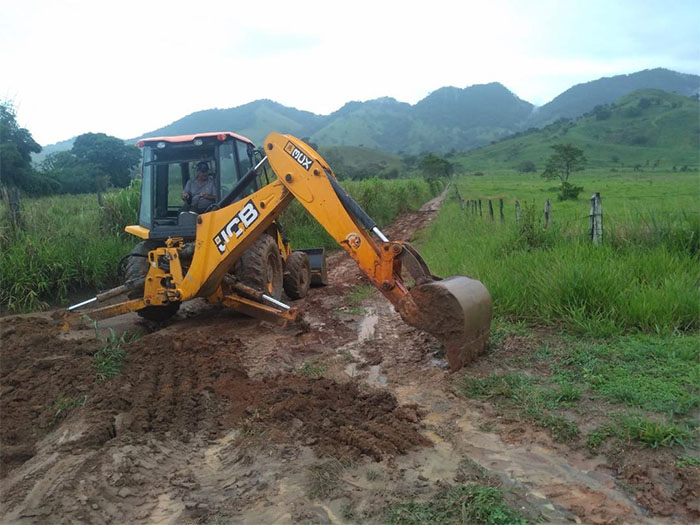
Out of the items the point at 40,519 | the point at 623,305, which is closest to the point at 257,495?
the point at 40,519

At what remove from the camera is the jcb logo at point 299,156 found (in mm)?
5320

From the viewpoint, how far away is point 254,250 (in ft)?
20.8

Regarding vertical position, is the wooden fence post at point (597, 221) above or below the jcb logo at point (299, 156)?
below

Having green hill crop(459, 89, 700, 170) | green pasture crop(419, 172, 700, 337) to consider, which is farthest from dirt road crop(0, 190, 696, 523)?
green hill crop(459, 89, 700, 170)

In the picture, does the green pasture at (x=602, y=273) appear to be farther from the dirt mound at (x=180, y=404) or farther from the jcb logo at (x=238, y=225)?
the jcb logo at (x=238, y=225)

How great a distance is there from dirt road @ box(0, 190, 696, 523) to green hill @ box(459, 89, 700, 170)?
59902mm

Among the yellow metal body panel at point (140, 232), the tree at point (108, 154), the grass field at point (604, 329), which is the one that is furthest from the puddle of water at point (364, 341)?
the tree at point (108, 154)

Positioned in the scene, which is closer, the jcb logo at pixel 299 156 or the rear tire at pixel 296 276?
the jcb logo at pixel 299 156

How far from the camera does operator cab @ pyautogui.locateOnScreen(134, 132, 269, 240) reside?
655cm

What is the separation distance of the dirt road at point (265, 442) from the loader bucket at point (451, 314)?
23cm

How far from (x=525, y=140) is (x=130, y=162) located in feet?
219

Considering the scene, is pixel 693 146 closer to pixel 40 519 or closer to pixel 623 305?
pixel 623 305

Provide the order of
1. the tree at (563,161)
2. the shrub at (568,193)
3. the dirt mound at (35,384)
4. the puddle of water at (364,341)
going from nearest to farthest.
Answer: the dirt mound at (35,384) < the puddle of water at (364,341) < the shrub at (568,193) < the tree at (563,161)

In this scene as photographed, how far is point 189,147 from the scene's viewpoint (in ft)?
22.0
